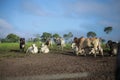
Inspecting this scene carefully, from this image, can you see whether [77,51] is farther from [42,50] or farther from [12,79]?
[12,79]

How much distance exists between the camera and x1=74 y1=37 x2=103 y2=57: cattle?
18.3 metres

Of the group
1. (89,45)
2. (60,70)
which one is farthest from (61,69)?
(89,45)

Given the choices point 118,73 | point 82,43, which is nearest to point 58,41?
point 82,43

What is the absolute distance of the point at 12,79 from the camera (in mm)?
8102

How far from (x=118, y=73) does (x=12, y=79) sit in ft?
23.5

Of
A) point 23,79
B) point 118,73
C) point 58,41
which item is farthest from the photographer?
point 58,41

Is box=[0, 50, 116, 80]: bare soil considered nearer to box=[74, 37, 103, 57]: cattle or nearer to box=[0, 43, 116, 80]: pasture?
box=[0, 43, 116, 80]: pasture

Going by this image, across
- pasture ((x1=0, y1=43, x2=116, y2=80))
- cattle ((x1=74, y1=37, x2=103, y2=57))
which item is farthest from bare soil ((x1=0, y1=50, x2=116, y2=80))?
cattle ((x1=74, y1=37, x2=103, y2=57))

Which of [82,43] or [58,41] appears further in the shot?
[58,41]

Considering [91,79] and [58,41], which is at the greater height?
[58,41]

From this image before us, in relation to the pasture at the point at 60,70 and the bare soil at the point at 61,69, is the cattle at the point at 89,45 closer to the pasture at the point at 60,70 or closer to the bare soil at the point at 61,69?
the pasture at the point at 60,70

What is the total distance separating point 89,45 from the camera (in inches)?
749

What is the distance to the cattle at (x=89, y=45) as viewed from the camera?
59.9 ft

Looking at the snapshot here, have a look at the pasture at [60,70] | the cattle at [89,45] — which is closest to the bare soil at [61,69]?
the pasture at [60,70]
